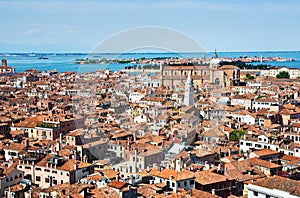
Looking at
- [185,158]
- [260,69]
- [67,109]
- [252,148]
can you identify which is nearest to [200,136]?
[252,148]

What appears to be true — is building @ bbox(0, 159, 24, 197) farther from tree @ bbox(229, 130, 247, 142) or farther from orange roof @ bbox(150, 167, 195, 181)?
tree @ bbox(229, 130, 247, 142)

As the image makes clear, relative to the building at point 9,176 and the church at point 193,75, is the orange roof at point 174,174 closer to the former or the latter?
the building at point 9,176

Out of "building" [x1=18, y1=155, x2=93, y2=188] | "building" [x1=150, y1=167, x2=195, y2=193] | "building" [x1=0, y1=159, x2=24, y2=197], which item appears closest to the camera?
"building" [x1=150, y1=167, x2=195, y2=193]

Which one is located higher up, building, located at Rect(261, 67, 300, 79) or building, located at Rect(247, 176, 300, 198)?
building, located at Rect(261, 67, 300, 79)

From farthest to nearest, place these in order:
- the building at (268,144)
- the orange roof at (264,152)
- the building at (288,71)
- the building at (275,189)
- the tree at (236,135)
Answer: the building at (288,71) → the tree at (236,135) → the building at (268,144) → the orange roof at (264,152) → the building at (275,189)

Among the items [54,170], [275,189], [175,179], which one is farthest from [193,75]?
[275,189]

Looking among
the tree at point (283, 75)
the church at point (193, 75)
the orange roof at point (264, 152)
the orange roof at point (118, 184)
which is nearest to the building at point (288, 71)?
the tree at point (283, 75)

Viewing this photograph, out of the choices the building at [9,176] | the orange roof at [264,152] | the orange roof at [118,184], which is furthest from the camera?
the orange roof at [264,152]

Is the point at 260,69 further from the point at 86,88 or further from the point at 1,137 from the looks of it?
the point at 1,137

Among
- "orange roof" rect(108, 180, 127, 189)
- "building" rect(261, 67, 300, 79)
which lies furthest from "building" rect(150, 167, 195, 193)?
"building" rect(261, 67, 300, 79)
